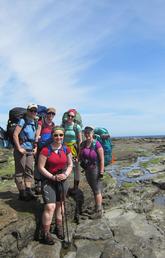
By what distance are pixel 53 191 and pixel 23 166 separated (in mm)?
1728

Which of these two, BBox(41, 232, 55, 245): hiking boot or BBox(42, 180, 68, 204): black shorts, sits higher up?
BBox(42, 180, 68, 204): black shorts

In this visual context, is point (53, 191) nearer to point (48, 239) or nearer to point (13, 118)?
point (48, 239)

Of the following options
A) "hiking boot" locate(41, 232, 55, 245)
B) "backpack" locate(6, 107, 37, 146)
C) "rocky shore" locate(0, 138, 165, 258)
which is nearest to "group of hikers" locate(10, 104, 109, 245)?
"hiking boot" locate(41, 232, 55, 245)

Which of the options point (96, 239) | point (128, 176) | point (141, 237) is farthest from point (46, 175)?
point (128, 176)

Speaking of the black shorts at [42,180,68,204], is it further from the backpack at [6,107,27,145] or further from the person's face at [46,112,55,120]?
the person's face at [46,112,55,120]

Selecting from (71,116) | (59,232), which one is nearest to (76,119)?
(71,116)

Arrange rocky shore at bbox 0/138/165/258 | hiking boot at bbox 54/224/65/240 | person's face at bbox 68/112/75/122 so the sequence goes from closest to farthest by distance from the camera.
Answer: rocky shore at bbox 0/138/165/258 → hiking boot at bbox 54/224/65/240 → person's face at bbox 68/112/75/122

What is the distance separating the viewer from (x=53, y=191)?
29.1 feet

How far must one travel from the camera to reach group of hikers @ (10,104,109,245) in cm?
880

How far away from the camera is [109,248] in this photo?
8.75 m

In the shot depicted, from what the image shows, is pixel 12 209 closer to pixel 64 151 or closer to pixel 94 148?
pixel 64 151

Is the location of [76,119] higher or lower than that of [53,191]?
higher

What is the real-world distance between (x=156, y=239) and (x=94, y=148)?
12.1 ft

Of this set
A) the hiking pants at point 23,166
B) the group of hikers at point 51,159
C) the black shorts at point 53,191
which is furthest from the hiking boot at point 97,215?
the hiking pants at point 23,166
